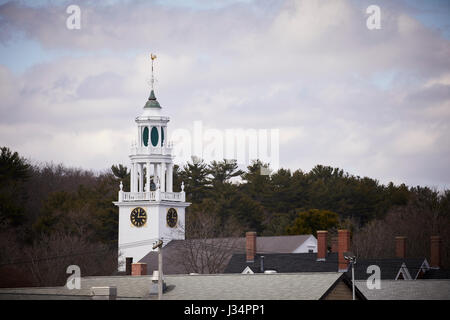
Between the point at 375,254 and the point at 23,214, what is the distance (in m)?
36.3

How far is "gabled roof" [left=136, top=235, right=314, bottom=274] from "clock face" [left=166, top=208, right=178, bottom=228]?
226 centimetres

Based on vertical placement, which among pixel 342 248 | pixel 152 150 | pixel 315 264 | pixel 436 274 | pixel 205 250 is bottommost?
pixel 436 274

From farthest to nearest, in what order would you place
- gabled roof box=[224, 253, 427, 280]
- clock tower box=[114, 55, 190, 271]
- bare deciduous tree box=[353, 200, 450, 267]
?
bare deciduous tree box=[353, 200, 450, 267]
clock tower box=[114, 55, 190, 271]
gabled roof box=[224, 253, 427, 280]

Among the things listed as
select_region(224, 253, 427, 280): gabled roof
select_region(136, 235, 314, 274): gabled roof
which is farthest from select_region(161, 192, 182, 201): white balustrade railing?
select_region(224, 253, 427, 280): gabled roof

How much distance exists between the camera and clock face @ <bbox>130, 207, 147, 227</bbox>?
10494 centimetres

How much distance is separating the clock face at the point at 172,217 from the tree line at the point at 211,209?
2.08m

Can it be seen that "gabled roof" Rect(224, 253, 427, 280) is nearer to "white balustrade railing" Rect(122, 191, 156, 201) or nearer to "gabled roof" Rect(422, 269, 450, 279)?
"gabled roof" Rect(422, 269, 450, 279)

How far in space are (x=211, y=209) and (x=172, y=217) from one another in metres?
22.5

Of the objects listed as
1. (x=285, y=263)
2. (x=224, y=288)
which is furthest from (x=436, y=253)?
(x=224, y=288)

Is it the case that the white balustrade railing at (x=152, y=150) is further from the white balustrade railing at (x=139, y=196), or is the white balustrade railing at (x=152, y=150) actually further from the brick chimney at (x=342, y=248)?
the brick chimney at (x=342, y=248)

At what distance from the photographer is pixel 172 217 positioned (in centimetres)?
10600

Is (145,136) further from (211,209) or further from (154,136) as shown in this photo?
(211,209)

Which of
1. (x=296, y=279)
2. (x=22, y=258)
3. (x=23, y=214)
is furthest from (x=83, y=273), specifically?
(x=296, y=279)

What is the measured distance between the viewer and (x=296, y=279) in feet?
192
